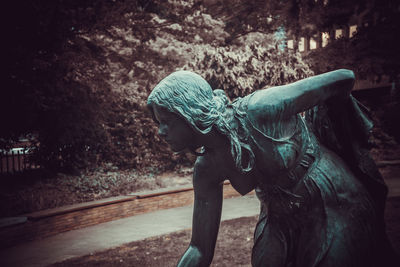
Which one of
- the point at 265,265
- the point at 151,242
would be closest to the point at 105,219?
the point at 151,242

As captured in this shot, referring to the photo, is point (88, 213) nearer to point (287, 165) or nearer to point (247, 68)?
point (247, 68)

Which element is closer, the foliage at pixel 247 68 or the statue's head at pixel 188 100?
the statue's head at pixel 188 100

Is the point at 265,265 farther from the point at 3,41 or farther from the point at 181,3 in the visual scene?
the point at 181,3

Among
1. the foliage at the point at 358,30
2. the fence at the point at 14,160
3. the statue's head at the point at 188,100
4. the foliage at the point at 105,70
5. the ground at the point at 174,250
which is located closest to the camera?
the statue's head at the point at 188,100

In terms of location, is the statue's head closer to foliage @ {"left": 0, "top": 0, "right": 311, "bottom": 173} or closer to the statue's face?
the statue's face

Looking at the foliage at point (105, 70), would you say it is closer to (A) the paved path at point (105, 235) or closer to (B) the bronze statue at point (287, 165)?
(A) the paved path at point (105, 235)

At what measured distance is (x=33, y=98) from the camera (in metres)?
8.16

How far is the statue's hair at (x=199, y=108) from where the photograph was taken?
1.70m

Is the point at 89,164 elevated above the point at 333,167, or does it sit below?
below

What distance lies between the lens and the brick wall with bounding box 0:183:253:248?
22.0 ft

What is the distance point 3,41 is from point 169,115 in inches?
277

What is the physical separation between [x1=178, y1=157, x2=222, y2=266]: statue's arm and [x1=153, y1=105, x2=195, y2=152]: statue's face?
0.19m

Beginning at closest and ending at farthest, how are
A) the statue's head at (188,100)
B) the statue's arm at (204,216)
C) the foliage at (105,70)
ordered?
the statue's head at (188,100)
the statue's arm at (204,216)
the foliage at (105,70)

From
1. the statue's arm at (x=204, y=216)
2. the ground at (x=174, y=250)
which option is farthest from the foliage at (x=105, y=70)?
the statue's arm at (x=204, y=216)
